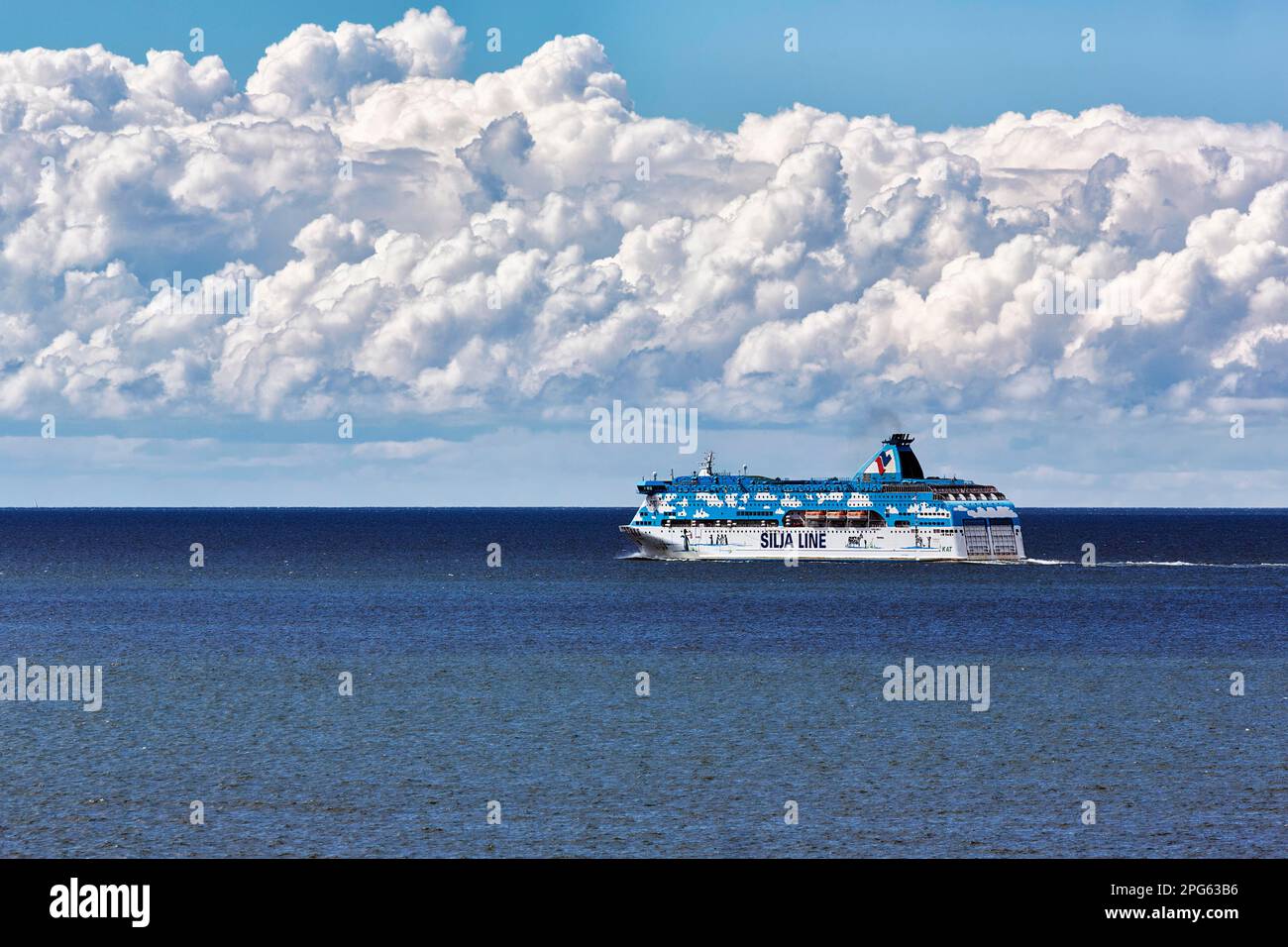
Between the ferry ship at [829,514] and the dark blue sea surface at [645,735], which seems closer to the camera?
the dark blue sea surface at [645,735]

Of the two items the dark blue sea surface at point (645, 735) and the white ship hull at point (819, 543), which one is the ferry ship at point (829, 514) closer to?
the white ship hull at point (819, 543)

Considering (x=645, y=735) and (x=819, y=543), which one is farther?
(x=819, y=543)

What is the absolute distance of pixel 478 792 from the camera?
154ft

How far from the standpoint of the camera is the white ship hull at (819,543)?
17038 cm

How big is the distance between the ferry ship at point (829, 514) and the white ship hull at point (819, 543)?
0.36 feet

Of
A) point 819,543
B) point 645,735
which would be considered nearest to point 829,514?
point 819,543

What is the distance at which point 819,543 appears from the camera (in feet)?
561

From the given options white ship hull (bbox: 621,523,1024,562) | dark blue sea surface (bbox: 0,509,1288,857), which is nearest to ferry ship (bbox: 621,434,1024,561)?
white ship hull (bbox: 621,523,1024,562)

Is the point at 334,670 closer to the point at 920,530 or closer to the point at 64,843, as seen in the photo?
the point at 64,843

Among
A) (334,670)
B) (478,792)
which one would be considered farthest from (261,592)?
(478,792)

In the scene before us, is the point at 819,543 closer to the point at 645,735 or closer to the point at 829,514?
the point at 829,514

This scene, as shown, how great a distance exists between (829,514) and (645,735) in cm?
11423

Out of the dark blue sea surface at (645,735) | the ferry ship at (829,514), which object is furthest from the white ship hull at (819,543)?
the dark blue sea surface at (645,735)

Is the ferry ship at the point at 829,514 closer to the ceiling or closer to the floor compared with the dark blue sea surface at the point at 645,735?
closer to the ceiling
